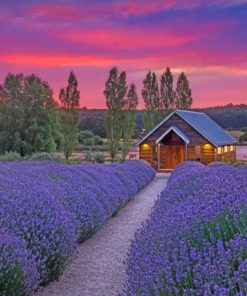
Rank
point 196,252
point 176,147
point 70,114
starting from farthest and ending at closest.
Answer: point 70,114 → point 176,147 → point 196,252

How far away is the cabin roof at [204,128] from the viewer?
34.7 meters

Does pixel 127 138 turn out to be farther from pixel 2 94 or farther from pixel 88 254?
pixel 88 254

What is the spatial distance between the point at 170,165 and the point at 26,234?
3003cm

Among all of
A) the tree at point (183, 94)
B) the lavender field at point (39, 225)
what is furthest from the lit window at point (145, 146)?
the lavender field at point (39, 225)

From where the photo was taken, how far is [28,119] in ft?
139

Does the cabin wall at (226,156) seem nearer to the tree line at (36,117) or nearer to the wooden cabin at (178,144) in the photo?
the wooden cabin at (178,144)

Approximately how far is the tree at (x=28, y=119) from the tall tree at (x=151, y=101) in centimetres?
808

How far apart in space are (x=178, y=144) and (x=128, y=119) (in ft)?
20.2

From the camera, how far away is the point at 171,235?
401 centimetres

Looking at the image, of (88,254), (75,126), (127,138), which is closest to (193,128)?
(127,138)

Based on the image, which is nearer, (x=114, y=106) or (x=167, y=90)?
(x=114, y=106)

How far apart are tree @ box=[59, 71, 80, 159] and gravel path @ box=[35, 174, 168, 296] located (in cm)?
2837

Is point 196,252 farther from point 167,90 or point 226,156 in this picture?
point 167,90

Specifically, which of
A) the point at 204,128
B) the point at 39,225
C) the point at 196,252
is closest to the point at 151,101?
the point at 204,128
